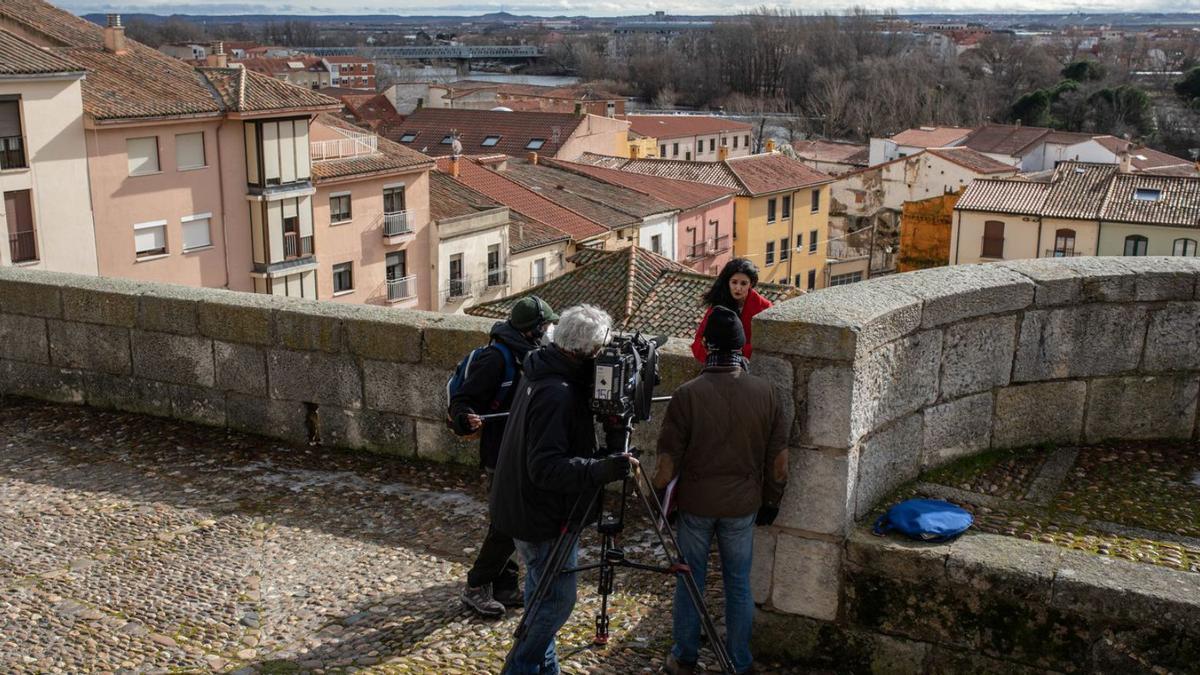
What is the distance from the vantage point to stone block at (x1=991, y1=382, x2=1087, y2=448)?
5.69 meters

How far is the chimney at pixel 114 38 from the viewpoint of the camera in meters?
36.8

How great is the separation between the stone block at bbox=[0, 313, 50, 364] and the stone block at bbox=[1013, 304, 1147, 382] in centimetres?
623

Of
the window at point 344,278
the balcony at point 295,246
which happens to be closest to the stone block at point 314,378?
the balcony at point 295,246

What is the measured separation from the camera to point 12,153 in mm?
30953

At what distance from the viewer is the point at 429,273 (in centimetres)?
4178

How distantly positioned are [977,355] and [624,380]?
1976mm

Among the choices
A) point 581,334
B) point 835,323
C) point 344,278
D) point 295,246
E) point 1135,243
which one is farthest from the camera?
point 1135,243

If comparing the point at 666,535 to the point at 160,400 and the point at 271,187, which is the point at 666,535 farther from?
the point at 271,187

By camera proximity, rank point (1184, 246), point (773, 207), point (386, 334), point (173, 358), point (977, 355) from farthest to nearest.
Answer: point (773, 207) → point (1184, 246) → point (173, 358) → point (386, 334) → point (977, 355)

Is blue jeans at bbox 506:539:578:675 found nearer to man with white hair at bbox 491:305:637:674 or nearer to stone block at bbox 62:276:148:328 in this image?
man with white hair at bbox 491:305:637:674

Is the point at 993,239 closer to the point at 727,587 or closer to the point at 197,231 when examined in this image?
the point at 197,231

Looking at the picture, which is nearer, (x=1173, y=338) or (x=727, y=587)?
(x=727, y=587)

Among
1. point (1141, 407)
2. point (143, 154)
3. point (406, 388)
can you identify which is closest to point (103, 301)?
point (406, 388)

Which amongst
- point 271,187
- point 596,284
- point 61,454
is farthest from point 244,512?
point 271,187
